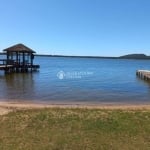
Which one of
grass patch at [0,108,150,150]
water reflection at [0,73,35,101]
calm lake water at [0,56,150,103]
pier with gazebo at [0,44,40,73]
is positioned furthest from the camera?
pier with gazebo at [0,44,40,73]

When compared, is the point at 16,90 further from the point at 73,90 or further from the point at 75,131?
the point at 75,131

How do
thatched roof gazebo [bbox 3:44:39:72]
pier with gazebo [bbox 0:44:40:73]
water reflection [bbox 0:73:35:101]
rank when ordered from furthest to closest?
1. thatched roof gazebo [bbox 3:44:39:72]
2. pier with gazebo [bbox 0:44:40:73]
3. water reflection [bbox 0:73:35:101]

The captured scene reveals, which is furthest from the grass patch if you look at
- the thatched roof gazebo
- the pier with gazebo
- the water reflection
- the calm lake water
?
the thatched roof gazebo

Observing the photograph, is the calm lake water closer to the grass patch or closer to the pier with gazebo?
the pier with gazebo

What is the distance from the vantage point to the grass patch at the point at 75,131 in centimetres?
691

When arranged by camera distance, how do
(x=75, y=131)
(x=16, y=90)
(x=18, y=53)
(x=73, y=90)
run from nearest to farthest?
(x=75, y=131), (x=73, y=90), (x=16, y=90), (x=18, y=53)

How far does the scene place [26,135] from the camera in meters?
7.64

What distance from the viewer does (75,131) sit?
8000mm

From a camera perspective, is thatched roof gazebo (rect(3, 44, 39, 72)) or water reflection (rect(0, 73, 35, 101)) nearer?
water reflection (rect(0, 73, 35, 101))

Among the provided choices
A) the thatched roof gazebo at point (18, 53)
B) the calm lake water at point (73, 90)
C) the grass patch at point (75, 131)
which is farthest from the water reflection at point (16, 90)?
the thatched roof gazebo at point (18, 53)

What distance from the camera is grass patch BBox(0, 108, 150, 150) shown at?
691 cm

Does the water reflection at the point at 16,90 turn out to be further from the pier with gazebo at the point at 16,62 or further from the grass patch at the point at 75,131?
the pier with gazebo at the point at 16,62

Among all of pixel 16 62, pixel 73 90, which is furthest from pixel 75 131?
pixel 16 62

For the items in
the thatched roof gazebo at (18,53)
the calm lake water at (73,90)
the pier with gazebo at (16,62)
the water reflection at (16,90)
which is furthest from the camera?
the thatched roof gazebo at (18,53)
